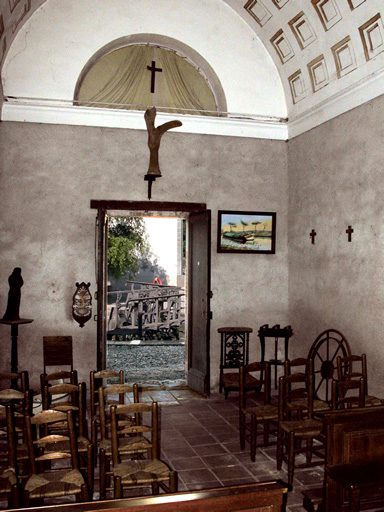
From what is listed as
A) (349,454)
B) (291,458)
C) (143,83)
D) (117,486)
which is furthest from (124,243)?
(117,486)

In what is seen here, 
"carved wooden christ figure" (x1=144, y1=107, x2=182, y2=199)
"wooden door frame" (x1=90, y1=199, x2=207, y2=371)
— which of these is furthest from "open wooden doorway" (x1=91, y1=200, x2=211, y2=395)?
"carved wooden christ figure" (x1=144, y1=107, x2=182, y2=199)

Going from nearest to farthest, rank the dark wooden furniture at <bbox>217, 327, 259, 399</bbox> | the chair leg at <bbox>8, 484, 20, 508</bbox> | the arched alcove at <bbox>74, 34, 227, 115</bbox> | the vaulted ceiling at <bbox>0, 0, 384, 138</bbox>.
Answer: the chair leg at <bbox>8, 484, 20, 508</bbox>
the vaulted ceiling at <bbox>0, 0, 384, 138</bbox>
the dark wooden furniture at <bbox>217, 327, 259, 399</bbox>
the arched alcove at <bbox>74, 34, 227, 115</bbox>

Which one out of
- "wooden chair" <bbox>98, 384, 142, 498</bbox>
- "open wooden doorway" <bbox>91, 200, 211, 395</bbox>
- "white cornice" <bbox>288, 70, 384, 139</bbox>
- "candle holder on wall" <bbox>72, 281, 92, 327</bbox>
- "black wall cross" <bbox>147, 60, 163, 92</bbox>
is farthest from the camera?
"black wall cross" <bbox>147, 60, 163, 92</bbox>

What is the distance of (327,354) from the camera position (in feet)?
21.0

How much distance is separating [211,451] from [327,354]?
2.20 m

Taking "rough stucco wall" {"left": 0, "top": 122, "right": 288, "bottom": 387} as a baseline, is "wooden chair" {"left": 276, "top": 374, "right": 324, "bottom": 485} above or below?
below

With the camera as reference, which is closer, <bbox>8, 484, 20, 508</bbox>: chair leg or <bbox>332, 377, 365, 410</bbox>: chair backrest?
<bbox>8, 484, 20, 508</bbox>: chair leg

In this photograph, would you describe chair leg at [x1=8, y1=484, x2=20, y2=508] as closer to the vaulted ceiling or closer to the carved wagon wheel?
the carved wagon wheel

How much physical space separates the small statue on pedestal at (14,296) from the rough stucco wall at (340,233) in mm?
3973

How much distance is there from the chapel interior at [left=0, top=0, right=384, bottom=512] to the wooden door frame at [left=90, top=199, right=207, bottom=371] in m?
0.03

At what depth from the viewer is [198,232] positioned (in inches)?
289

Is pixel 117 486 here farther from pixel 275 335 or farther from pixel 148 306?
pixel 148 306

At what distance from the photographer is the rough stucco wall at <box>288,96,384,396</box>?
5633mm

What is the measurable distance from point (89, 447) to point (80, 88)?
5553 millimetres
